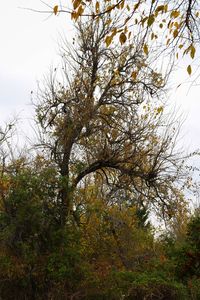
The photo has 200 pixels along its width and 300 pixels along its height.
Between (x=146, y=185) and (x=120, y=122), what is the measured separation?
2327mm

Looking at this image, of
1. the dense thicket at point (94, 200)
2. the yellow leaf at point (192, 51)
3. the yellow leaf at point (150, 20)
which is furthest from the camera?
the dense thicket at point (94, 200)

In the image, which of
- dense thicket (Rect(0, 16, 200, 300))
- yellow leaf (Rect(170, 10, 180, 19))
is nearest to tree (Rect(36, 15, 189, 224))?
dense thicket (Rect(0, 16, 200, 300))

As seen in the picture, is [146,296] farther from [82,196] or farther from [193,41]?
[193,41]

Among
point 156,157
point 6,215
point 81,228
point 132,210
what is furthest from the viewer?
point 132,210

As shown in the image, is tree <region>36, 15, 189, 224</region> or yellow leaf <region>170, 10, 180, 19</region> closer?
yellow leaf <region>170, 10, 180, 19</region>

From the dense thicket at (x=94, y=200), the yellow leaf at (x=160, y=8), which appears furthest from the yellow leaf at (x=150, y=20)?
the dense thicket at (x=94, y=200)

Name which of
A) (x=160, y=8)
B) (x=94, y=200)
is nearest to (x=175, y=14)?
(x=160, y=8)

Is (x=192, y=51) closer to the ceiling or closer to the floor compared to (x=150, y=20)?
closer to the floor

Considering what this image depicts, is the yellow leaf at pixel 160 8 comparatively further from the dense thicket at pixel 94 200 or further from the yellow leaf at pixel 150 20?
the dense thicket at pixel 94 200

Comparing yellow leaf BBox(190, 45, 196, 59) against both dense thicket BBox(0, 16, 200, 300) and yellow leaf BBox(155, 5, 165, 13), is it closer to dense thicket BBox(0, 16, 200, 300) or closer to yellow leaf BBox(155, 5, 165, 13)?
yellow leaf BBox(155, 5, 165, 13)

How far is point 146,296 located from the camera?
445 inches

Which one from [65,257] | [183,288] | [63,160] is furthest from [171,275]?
[63,160]

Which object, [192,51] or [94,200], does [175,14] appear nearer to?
[192,51]

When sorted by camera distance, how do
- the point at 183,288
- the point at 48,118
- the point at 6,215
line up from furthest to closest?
the point at 48,118 < the point at 6,215 < the point at 183,288
